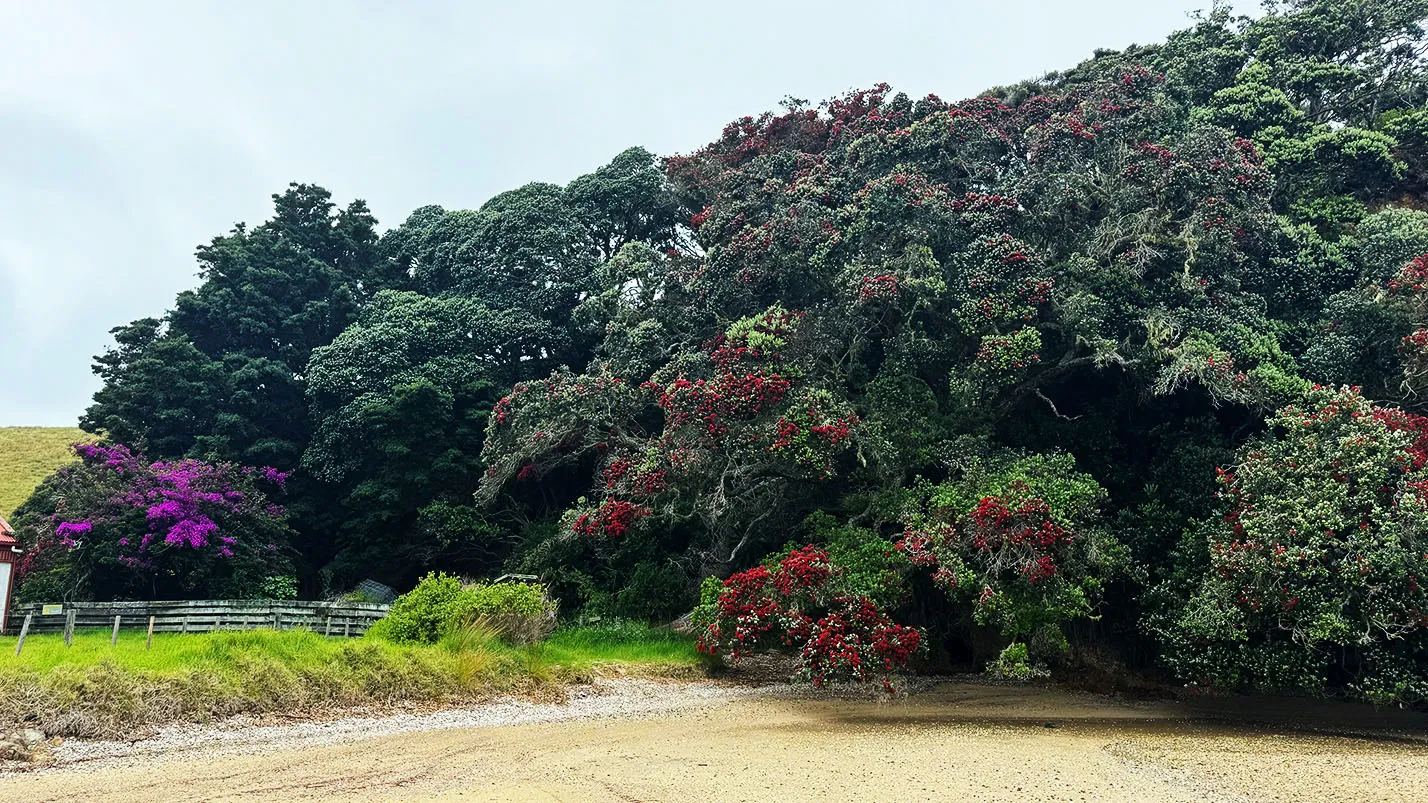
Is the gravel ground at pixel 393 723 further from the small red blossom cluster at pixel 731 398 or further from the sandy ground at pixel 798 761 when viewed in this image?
the small red blossom cluster at pixel 731 398

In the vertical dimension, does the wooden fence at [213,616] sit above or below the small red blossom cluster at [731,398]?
below

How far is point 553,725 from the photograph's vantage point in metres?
12.6

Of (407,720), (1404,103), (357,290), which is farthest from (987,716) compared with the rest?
(357,290)

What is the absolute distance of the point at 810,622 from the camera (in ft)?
47.4

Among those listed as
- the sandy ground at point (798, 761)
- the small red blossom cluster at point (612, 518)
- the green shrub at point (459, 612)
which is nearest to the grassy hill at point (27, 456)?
the green shrub at point (459, 612)

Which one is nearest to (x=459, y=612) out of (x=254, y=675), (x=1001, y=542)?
(x=254, y=675)

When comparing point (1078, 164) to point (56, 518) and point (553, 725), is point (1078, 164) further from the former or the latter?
point (56, 518)

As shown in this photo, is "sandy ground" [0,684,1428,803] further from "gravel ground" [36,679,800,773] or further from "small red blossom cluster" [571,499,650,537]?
"small red blossom cluster" [571,499,650,537]

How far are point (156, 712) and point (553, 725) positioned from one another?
4.64 metres

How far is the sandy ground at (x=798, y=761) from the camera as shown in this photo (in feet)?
29.6

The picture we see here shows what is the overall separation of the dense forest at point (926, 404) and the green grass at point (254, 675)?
10.4ft

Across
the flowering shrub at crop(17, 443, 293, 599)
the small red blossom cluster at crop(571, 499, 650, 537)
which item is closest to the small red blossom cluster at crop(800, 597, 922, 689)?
the small red blossom cluster at crop(571, 499, 650, 537)

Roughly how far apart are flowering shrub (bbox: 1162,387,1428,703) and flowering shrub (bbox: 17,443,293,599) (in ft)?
63.4

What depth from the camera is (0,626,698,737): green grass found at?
33.6 ft
